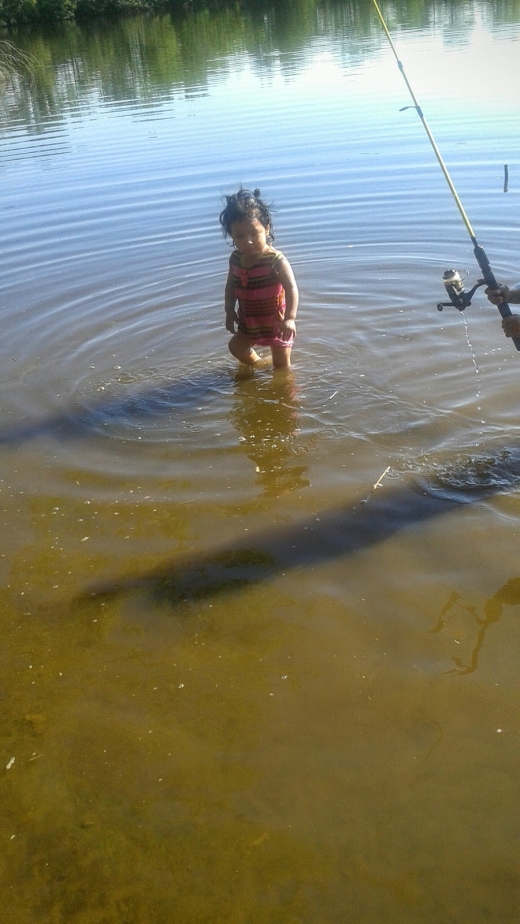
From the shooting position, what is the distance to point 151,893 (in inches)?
94.9

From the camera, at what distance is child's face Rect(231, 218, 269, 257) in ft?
17.8

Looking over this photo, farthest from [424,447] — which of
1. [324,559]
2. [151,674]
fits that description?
[151,674]

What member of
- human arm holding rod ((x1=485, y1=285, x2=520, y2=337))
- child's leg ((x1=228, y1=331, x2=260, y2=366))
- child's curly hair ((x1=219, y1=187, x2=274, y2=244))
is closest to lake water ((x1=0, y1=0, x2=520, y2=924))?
child's leg ((x1=228, y1=331, x2=260, y2=366))

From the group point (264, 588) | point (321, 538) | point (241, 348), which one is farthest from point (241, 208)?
point (264, 588)

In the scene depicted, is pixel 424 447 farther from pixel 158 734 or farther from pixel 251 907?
pixel 251 907

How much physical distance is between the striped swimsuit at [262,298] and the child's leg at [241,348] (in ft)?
0.15

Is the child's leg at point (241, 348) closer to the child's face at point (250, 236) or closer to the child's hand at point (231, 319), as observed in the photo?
the child's hand at point (231, 319)

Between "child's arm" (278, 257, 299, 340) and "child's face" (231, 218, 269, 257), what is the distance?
19 cm

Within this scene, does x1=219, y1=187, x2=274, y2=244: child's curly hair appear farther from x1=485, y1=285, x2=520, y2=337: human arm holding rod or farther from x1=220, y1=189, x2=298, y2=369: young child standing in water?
x1=485, y1=285, x2=520, y2=337: human arm holding rod

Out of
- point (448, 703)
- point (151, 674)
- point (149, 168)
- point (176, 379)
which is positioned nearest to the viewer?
point (448, 703)

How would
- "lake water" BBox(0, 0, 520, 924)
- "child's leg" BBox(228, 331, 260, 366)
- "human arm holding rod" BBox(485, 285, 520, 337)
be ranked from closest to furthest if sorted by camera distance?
"lake water" BBox(0, 0, 520, 924) → "human arm holding rod" BBox(485, 285, 520, 337) → "child's leg" BBox(228, 331, 260, 366)

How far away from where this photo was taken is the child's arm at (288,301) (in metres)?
5.50

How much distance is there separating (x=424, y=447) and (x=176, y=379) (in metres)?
2.01

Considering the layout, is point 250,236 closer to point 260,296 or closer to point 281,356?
point 260,296
